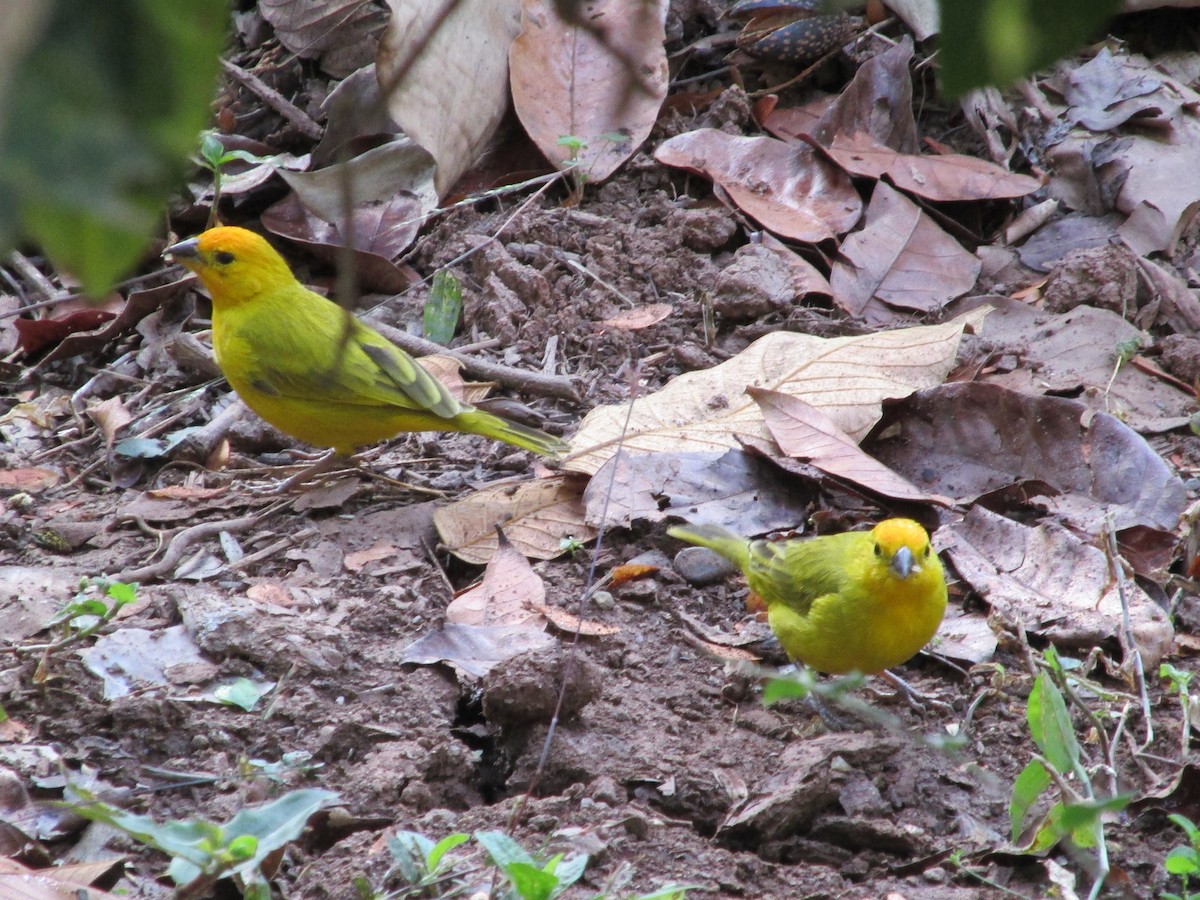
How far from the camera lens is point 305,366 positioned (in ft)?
15.3

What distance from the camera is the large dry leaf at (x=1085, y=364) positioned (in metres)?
4.39

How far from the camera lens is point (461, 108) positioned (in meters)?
5.29

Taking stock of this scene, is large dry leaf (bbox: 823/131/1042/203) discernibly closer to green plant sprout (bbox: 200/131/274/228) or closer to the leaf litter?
the leaf litter

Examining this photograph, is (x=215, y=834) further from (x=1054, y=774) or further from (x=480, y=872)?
(x=1054, y=774)

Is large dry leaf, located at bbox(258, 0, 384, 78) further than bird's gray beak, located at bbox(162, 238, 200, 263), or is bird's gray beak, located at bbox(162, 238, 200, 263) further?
large dry leaf, located at bbox(258, 0, 384, 78)

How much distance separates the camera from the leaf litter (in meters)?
2.90

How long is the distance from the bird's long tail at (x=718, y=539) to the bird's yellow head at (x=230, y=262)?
2162 millimetres

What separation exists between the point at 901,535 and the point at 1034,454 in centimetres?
101

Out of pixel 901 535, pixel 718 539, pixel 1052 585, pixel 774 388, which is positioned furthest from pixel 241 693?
pixel 1052 585

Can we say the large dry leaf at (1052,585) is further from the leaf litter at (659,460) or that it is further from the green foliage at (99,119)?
the green foliage at (99,119)

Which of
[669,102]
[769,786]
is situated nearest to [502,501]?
[769,786]

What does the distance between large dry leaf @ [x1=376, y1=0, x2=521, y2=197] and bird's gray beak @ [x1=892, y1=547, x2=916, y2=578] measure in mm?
2756

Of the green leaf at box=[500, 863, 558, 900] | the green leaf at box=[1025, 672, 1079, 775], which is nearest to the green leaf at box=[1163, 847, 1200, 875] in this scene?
the green leaf at box=[1025, 672, 1079, 775]

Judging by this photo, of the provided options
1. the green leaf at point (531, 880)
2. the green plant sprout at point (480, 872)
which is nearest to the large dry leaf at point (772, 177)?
the green plant sprout at point (480, 872)
